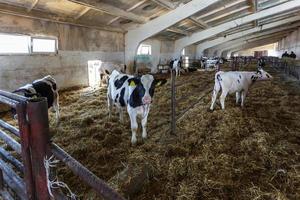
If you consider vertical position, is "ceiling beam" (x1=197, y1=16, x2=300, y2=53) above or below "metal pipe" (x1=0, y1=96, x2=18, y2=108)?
above

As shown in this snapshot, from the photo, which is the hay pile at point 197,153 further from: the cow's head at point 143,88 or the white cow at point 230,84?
the cow's head at point 143,88

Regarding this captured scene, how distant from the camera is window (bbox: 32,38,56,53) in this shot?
6.83 meters

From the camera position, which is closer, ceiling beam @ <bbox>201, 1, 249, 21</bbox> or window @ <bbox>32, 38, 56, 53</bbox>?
window @ <bbox>32, 38, 56, 53</bbox>

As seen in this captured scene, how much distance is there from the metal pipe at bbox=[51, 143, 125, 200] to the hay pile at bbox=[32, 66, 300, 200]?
1.10 m

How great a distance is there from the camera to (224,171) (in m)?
2.50

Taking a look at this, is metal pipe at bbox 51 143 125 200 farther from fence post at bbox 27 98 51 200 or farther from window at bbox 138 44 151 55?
window at bbox 138 44 151 55

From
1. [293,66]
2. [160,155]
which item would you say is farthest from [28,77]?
[293,66]

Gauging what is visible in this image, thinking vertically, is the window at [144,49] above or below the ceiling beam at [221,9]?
below

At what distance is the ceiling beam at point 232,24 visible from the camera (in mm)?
9805

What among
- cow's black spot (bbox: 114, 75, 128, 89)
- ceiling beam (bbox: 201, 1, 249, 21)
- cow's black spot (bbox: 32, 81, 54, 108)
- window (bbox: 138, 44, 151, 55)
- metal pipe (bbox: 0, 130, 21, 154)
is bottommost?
metal pipe (bbox: 0, 130, 21, 154)

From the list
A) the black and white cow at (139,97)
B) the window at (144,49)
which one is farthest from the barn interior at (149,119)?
Result: the window at (144,49)

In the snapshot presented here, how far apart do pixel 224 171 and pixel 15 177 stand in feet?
6.92

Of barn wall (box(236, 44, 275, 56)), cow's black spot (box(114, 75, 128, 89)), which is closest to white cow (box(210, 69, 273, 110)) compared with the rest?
cow's black spot (box(114, 75, 128, 89))

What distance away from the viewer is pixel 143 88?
10.8 feet
